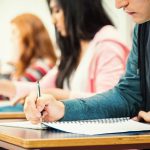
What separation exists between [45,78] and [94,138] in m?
1.98

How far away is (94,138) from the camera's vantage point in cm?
106

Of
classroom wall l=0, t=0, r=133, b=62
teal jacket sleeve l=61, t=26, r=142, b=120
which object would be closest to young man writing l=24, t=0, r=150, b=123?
teal jacket sleeve l=61, t=26, r=142, b=120

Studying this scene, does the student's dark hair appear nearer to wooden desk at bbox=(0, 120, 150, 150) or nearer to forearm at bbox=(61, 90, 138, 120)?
forearm at bbox=(61, 90, 138, 120)

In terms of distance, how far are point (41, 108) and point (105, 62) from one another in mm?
1225

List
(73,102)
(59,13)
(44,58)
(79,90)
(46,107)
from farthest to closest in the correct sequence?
(44,58)
(59,13)
(79,90)
(73,102)
(46,107)

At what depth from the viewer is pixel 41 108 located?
1322 millimetres

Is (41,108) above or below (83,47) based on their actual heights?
below

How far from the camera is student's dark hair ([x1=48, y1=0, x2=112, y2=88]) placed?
268 cm

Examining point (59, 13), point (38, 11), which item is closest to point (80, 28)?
point (59, 13)

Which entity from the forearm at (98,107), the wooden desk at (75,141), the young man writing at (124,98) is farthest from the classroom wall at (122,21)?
the wooden desk at (75,141)

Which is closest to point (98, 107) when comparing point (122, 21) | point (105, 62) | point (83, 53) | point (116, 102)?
point (116, 102)

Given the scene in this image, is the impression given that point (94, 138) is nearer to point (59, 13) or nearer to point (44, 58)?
point (59, 13)

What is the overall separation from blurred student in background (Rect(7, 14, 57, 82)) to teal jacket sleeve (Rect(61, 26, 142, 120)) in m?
1.53

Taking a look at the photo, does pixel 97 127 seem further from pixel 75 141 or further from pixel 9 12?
pixel 9 12
